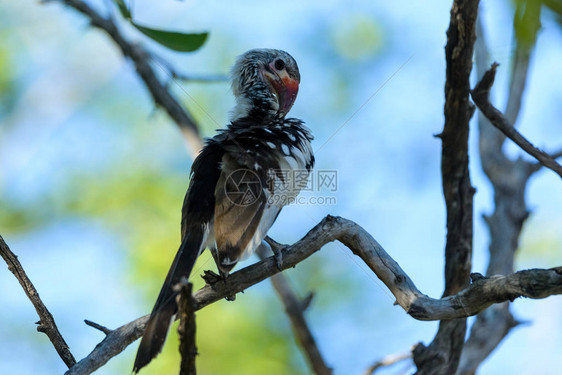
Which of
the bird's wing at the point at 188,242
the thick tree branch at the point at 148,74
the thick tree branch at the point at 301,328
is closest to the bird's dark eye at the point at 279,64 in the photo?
the thick tree branch at the point at 148,74

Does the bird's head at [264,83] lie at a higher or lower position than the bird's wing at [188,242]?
higher

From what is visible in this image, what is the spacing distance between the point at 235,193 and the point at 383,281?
3.36 ft

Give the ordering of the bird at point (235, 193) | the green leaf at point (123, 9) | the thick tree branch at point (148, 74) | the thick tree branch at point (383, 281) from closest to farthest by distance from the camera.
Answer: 1. the thick tree branch at point (383, 281)
2. the bird at point (235, 193)
3. the green leaf at point (123, 9)
4. the thick tree branch at point (148, 74)

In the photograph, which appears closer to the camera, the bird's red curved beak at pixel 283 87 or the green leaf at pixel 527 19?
the green leaf at pixel 527 19

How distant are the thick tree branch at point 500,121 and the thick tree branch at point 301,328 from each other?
1.60 meters

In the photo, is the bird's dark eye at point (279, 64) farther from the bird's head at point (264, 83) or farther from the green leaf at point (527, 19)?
the green leaf at point (527, 19)

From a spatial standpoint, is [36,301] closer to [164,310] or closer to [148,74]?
[164,310]

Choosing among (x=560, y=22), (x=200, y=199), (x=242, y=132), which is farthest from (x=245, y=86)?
(x=560, y=22)

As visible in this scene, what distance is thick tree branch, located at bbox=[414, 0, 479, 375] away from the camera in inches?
154

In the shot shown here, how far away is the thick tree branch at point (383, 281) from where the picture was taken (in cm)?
241

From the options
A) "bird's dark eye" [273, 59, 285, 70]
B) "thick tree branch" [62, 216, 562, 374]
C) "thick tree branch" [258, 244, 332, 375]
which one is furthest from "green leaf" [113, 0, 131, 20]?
"thick tree branch" [62, 216, 562, 374]

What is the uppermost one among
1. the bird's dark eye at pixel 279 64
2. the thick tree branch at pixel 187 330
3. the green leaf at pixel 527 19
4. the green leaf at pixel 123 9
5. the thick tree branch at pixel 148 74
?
the thick tree branch at pixel 148 74

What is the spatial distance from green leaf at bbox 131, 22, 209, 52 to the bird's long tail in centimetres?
136

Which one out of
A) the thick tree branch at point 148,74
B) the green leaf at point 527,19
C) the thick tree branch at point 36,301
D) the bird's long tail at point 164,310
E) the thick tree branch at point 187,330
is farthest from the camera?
the thick tree branch at point 148,74
